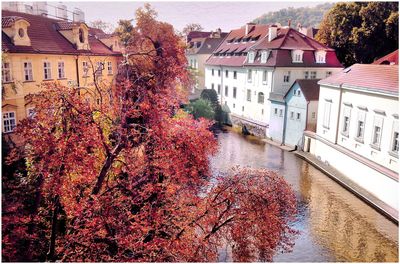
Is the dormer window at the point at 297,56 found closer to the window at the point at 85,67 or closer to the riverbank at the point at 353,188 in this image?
the riverbank at the point at 353,188

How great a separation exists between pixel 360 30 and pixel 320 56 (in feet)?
10.1

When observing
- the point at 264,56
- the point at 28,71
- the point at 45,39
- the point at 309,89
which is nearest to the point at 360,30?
the point at 264,56

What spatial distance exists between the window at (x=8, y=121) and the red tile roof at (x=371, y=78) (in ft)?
30.3

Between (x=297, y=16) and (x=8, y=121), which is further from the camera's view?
(x=297, y=16)

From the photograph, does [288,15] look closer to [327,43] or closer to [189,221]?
[327,43]

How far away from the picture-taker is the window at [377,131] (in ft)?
34.2

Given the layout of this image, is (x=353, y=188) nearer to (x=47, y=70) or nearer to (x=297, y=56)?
(x=297, y=56)

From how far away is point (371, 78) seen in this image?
11.2 m

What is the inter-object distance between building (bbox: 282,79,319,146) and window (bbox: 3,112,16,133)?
39.2ft

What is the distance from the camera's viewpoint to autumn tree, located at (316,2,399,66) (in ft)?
61.0

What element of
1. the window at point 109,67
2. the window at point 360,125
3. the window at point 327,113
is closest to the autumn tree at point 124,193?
the window at point 109,67

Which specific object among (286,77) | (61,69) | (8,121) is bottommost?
(8,121)

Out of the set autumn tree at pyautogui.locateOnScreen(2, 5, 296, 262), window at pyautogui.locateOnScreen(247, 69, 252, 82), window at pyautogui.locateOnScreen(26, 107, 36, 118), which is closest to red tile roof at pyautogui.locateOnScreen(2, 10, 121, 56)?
window at pyautogui.locateOnScreen(26, 107, 36, 118)

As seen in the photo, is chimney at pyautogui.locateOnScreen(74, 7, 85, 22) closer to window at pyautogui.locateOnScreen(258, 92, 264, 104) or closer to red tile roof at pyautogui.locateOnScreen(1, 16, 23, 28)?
red tile roof at pyautogui.locateOnScreen(1, 16, 23, 28)
